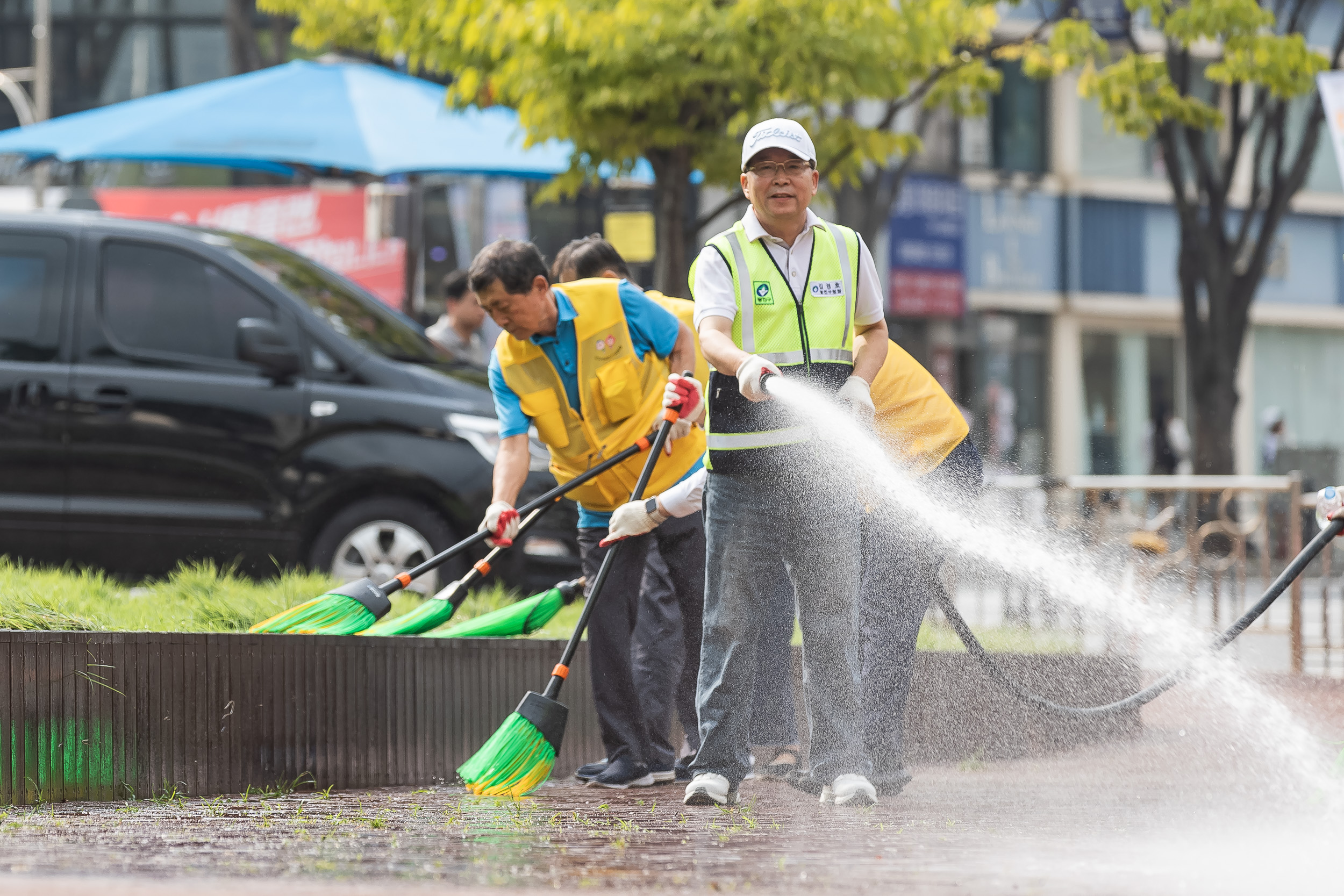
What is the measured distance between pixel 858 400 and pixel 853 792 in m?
1.07

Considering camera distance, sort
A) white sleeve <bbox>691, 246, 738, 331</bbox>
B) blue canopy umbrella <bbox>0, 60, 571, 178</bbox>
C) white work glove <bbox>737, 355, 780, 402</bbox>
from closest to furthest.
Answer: white work glove <bbox>737, 355, 780, 402</bbox>
white sleeve <bbox>691, 246, 738, 331</bbox>
blue canopy umbrella <bbox>0, 60, 571, 178</bbox>

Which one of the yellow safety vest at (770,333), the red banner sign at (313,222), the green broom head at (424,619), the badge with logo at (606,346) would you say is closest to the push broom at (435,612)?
the green broom head at (424,619)

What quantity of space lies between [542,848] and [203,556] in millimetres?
4630

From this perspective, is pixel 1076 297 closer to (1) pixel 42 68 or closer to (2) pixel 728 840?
(1) pixel 42 68

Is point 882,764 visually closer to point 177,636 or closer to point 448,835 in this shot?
point 448,835

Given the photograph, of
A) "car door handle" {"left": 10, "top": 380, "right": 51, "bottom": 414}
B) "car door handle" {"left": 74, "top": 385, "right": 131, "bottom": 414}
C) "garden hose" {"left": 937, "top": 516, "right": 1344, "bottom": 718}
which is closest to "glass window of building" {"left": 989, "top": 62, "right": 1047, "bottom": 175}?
"car door handle" {"left": 74, "top": 385, "right": 131, "bottom": 414}

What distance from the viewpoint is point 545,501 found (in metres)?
5.97

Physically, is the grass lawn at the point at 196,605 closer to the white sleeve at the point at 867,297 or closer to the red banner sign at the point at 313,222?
the white sleeve at the point at 867,297

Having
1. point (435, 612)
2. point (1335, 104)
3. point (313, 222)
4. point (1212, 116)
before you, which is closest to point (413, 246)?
point (313, 222)

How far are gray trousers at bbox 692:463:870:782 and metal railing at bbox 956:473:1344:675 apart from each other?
15.1 feet

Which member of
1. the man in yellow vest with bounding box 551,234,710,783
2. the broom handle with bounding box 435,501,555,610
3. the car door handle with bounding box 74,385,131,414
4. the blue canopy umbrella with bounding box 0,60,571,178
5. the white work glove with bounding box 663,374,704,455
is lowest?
the man in yellow vest with bounding box 551,234,710,783

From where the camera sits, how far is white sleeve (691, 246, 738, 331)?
16.0 feet

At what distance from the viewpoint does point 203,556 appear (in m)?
8.31

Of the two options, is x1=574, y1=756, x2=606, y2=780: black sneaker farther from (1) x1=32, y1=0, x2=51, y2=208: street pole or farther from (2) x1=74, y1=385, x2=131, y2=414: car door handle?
(1) x1=32, y1=0, x2=51, y2=208: street pole
